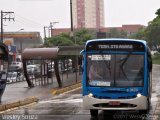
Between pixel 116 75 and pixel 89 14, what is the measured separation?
13633 centimetres

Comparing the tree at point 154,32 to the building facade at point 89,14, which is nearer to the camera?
the tree at point 154,32

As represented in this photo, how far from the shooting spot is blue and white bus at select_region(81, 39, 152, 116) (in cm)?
1410

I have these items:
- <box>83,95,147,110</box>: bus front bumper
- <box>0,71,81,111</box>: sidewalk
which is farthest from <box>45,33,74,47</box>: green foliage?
<box>83,95,147,110</box>: bus front bumper

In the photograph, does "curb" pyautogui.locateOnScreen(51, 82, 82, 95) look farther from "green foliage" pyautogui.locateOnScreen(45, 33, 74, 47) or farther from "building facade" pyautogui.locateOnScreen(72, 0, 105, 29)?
"building facade" pyautogui.locateOnScreen(72, 0, 105, 29)

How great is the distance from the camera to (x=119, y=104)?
14.0 meters

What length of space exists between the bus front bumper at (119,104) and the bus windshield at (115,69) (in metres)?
0.52

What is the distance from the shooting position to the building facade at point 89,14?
425 feet

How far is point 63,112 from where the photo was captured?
1619 centimetres

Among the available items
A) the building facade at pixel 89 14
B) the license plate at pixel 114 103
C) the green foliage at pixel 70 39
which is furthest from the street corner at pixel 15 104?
the building facade at pixel 89 14

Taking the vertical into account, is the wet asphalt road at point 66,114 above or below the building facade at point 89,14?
below

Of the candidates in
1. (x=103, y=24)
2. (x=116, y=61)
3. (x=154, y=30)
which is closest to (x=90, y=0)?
(x=103, y=24)

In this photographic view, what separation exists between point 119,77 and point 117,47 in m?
0.97

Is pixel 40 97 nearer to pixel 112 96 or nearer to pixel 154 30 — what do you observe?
pixel 112 96

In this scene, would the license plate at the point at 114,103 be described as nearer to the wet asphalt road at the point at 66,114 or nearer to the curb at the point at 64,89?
the wet asphalt road at the point at 66,114
